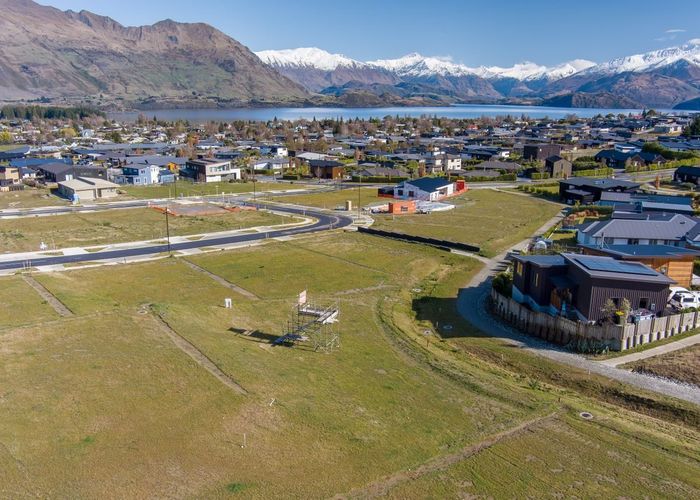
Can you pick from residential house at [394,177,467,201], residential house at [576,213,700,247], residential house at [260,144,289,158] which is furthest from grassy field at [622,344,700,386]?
residential house at [260,144,289,158]

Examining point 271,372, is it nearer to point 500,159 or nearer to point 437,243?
point 437,243

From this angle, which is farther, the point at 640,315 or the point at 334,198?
the point at 334,198

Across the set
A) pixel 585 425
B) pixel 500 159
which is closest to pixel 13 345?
pixel 585 425

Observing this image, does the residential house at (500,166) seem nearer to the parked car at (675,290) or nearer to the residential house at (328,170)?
the residential house at (328,170)

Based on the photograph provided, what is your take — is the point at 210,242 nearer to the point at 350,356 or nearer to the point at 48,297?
the point at 48,297

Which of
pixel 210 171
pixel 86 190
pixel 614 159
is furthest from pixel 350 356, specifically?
pixel 614 159

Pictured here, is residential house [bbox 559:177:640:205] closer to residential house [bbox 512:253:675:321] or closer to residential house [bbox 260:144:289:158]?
residential house [bbox 512:253:675:321]

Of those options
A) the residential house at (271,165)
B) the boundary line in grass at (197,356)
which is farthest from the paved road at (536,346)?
the residential house at (271,165)
